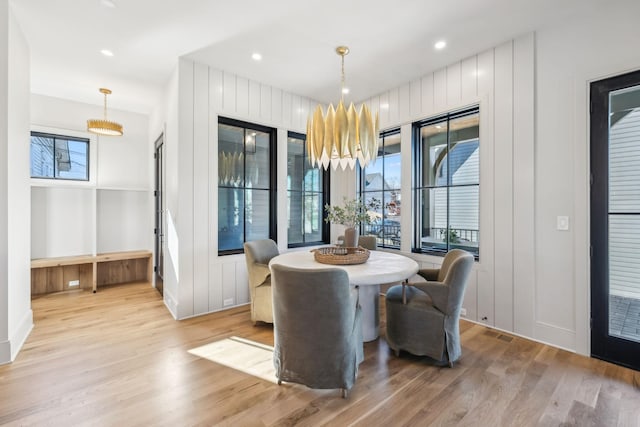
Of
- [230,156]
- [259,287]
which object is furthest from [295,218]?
[259,287]

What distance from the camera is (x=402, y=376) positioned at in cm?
225

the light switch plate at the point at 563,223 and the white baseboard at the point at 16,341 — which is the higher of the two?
the light switch plate at the point at 563,223

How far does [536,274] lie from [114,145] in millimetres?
6227

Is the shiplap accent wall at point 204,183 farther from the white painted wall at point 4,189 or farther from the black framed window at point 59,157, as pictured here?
the black framed window at point 59,157

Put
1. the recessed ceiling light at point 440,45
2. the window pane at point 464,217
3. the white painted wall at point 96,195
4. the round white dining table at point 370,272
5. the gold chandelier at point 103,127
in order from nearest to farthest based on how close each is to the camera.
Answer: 1. the round white dining table at point 370,272
2. the recessed ceiling light at point 440,45
3. the window pane at point 464,217
4. the gold chandelier at point 103,127
5. the white painted wall at point 96,195

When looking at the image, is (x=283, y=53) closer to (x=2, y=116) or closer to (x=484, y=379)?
(x=2, y=116)

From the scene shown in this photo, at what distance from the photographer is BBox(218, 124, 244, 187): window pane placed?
3850 millimetres

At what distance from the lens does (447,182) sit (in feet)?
12.2

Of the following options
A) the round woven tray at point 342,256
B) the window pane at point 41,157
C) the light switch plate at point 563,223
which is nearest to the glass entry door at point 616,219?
the light switch plate at point 563,223

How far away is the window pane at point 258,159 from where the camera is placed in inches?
162

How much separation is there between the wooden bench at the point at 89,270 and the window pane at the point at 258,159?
242 centimetres

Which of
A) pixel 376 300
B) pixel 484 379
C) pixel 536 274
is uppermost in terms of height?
pixel 536 274

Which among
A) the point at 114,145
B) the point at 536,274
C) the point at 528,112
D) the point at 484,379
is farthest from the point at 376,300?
the point at 114,145

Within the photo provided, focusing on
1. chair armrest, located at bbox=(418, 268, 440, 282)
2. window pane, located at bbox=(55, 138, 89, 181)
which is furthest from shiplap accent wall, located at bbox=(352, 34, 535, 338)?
window pane, located at bbox=(55, 138, 89, 181)
